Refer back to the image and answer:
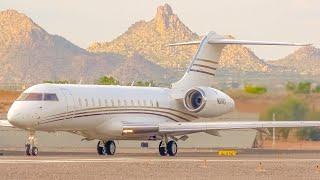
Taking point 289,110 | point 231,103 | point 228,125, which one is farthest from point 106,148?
point 289,110

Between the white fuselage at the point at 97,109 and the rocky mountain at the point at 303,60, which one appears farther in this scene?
the rocky mountain at the point at 303,60

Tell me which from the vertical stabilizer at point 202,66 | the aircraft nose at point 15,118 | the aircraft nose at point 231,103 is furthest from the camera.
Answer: the vertical stabilizer at point 202,66

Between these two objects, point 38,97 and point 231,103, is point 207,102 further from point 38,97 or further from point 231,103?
point 38,97

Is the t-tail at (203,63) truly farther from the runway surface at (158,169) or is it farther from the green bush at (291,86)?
the runway surface at (158,169)

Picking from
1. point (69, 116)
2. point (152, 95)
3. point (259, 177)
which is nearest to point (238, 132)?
point (152, 95)

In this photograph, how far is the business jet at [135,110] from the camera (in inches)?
1967

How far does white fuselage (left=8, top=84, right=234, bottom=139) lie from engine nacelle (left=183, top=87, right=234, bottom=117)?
7 centimetres

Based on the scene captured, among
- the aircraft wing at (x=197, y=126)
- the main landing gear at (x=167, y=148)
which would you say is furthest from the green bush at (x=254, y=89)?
the main landing gear at (x=167, y=148)

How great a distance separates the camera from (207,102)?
5566 cm

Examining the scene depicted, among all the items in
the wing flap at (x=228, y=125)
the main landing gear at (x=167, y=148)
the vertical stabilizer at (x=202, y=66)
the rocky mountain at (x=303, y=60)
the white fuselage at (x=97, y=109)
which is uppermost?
the rocky mountain at (x=303, y=60)

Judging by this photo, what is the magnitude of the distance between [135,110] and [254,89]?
7.69 m

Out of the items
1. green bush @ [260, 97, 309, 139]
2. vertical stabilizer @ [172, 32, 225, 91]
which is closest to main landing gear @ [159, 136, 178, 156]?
vertical stabilizer @ [172, 32, 225, 91]

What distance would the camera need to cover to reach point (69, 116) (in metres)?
50.6

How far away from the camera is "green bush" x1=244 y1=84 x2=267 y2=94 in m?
58.7
